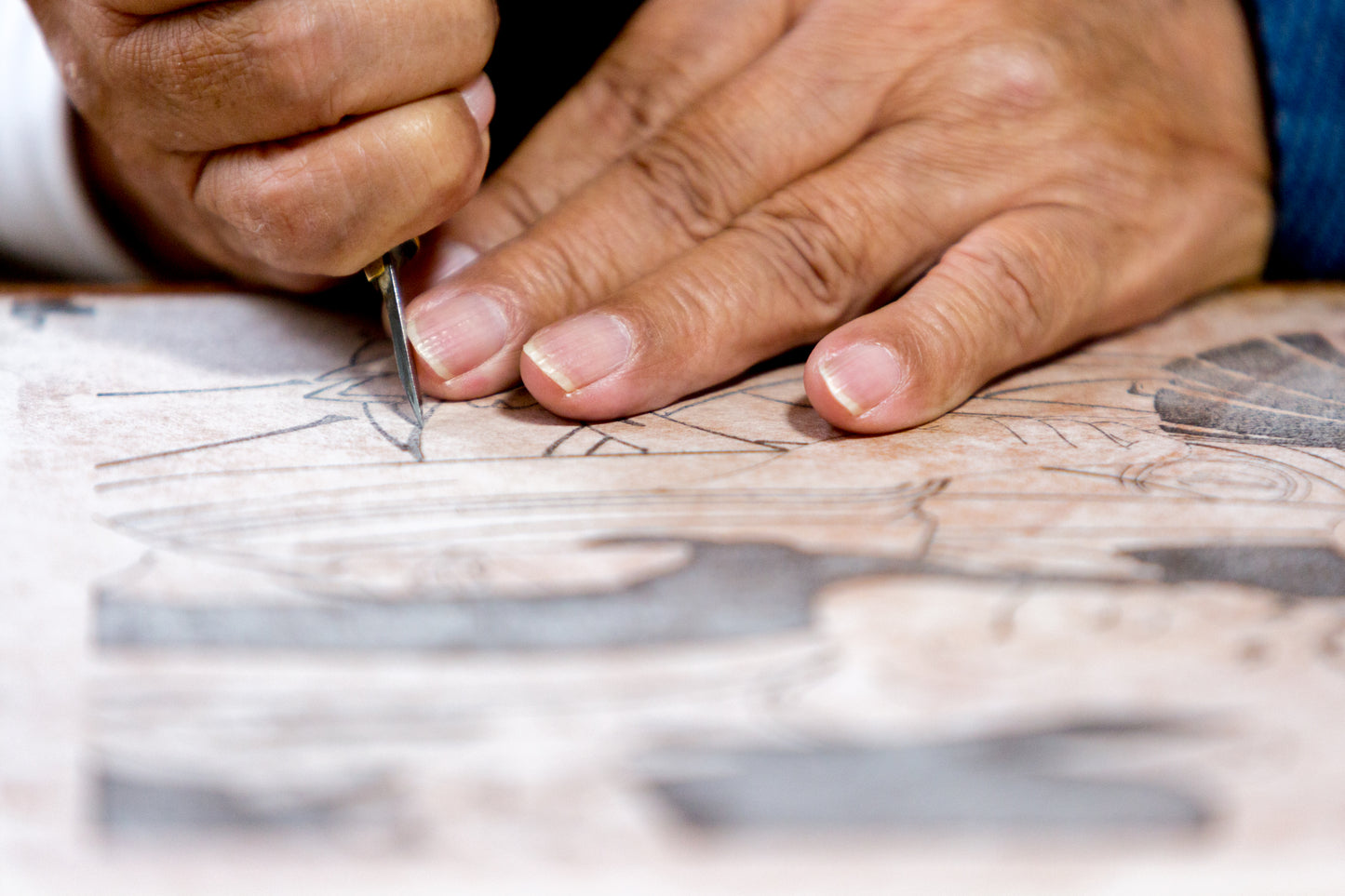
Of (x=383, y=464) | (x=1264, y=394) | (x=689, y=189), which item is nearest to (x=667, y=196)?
(x=689, y=189)

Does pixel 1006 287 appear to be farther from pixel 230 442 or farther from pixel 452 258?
pixel 230 442

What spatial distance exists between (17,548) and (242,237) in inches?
13.7

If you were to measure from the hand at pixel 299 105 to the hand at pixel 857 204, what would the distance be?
0.08m

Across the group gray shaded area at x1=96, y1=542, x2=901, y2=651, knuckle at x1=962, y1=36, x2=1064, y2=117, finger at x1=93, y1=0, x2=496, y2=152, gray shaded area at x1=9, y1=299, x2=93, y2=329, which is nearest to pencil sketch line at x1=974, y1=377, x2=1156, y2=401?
knuckle at x1=962, y1=36, x2=1064, y2=117

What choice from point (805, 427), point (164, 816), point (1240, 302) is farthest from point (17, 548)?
point (1240, 302)

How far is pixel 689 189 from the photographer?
2.82 ft

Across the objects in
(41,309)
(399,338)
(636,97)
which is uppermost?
(636,97)

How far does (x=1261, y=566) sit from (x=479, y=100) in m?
0.59

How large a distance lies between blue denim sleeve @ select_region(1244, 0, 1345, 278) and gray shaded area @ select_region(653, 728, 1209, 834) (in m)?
0.85

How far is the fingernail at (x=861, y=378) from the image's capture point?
0.67 m

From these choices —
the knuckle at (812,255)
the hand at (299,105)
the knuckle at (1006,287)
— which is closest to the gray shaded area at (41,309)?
the hand at (299,105)

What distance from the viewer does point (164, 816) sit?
342 mm

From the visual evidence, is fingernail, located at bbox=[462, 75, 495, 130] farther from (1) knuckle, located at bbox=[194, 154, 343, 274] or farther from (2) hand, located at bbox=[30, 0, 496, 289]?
(1) knuckle, located at bbox=[194, 154, 343, 274]

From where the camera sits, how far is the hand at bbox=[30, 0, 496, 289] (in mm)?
657
